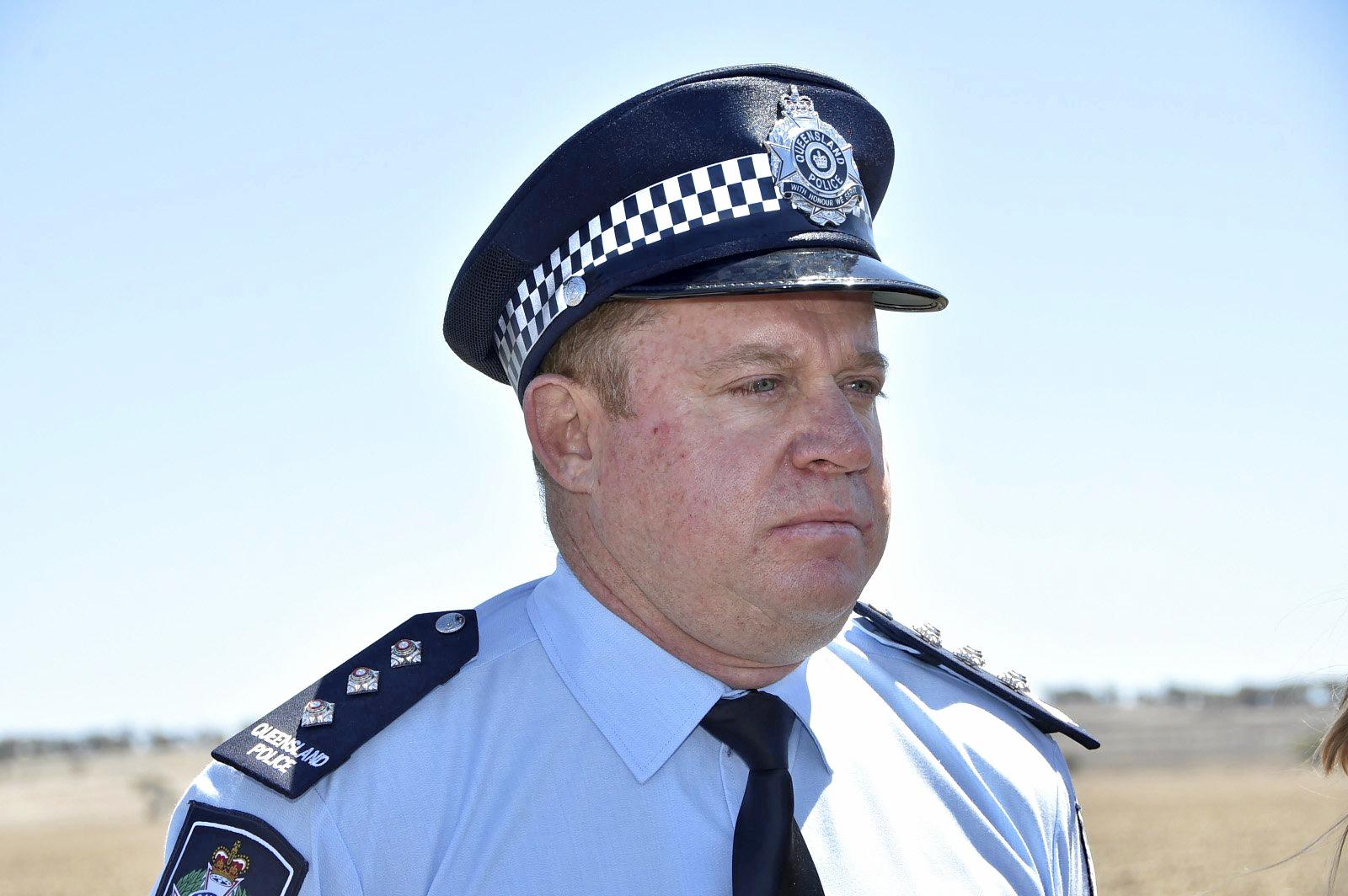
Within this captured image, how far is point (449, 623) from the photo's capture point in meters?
3.02

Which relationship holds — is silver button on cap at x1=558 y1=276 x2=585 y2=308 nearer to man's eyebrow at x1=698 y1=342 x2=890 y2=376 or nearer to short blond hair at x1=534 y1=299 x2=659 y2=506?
short blond hair at x1=534 y1=299 x2=659 y2=506

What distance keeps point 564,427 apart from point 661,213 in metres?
0.51

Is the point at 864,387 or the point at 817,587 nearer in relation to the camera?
the point at 817,587

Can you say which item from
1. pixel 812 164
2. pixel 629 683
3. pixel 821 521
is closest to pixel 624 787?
pixel 629 683

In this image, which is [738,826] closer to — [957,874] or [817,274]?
[957,874]

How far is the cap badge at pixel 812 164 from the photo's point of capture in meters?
2.92

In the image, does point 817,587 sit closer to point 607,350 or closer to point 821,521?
point 821,521

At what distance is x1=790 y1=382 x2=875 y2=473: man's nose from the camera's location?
269 cm

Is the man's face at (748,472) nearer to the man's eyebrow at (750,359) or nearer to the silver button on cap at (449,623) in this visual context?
the man's eyebrow at (750,359)

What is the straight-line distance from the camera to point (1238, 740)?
34656mm

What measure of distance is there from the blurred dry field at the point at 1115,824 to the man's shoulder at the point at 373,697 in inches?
68.4

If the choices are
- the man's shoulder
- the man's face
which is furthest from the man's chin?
the man's shoulder

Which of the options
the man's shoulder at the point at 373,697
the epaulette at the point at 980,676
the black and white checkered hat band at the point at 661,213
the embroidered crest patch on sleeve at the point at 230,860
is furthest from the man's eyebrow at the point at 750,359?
the embroidered crest patch on sleeve at the point at 230,860

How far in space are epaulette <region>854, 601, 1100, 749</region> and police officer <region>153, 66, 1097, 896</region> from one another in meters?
0.23
